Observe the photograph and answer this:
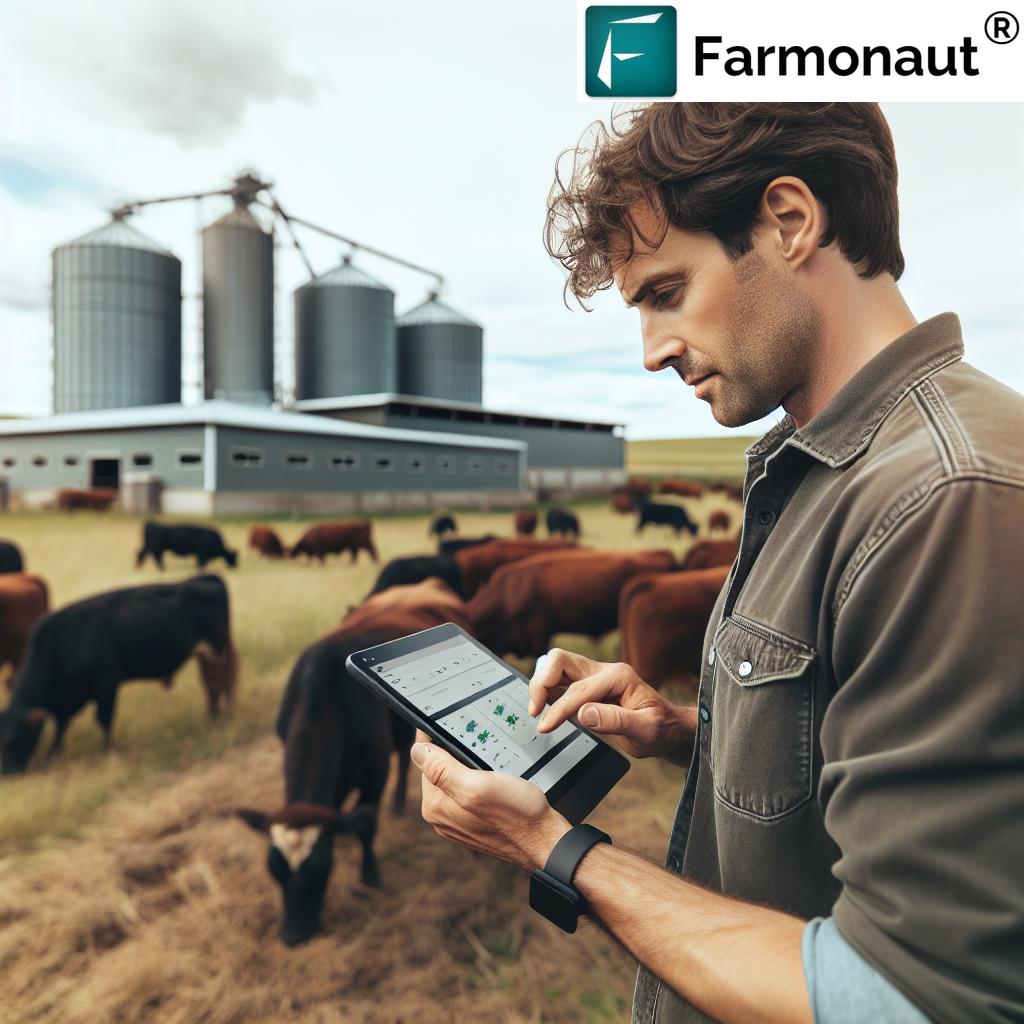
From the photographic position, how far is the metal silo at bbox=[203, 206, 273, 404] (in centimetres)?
746

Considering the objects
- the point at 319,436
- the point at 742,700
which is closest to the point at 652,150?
the point at 742,700

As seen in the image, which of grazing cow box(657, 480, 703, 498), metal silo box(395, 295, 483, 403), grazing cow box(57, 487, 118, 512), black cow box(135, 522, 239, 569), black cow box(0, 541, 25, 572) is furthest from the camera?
grazing cow box(657, 480, 703, 498)

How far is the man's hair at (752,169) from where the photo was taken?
0.96 m

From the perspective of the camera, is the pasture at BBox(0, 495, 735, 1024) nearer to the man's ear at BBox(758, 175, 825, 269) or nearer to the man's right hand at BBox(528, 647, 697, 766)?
the man's right hand at BBox(528, 647, 697, 766)

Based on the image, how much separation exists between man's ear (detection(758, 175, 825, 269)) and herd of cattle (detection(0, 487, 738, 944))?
3043 mm

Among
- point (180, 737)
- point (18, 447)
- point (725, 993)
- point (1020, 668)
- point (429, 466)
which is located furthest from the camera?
point (429, 466)

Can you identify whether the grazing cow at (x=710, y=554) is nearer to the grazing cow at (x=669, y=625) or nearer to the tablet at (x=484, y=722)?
the grazing cow at (x=669, y=625)

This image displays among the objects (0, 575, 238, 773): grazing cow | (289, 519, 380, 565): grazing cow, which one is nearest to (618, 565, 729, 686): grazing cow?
(289, 519, 380, 565): grazing cow

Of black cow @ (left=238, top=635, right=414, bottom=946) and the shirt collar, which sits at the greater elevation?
the shirt collar

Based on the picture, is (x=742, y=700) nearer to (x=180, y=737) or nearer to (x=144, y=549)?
(x=180, y=737)

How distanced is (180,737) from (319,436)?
2699 millimetres

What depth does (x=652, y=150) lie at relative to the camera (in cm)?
104

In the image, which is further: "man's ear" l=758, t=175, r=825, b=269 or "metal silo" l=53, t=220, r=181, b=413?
"metal silo" l=53, t=220, r=181, b=413

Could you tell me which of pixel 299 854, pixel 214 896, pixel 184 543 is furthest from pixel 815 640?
pixel 184 543
